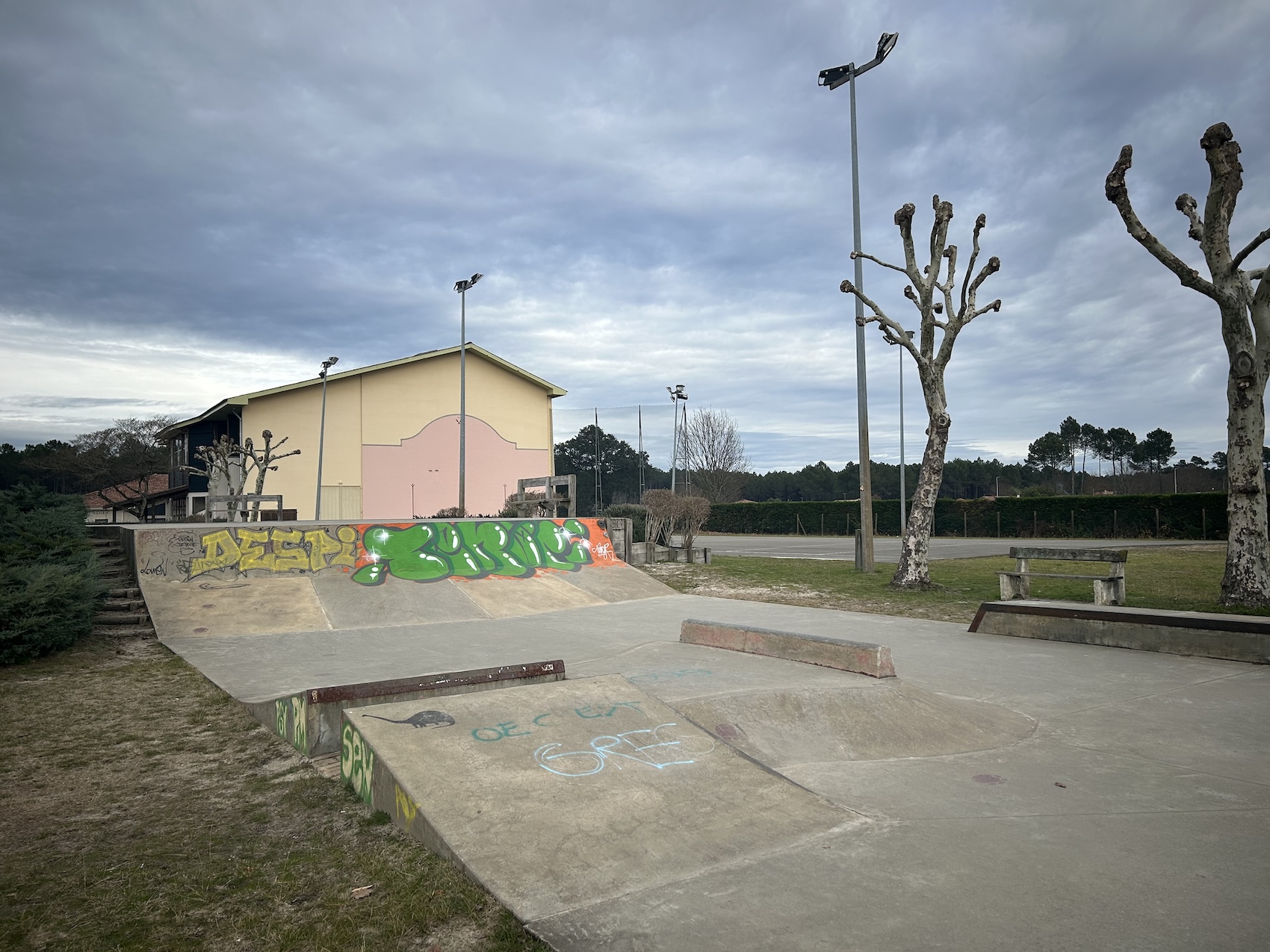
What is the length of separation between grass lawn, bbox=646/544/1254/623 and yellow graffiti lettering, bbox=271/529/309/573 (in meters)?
6.85

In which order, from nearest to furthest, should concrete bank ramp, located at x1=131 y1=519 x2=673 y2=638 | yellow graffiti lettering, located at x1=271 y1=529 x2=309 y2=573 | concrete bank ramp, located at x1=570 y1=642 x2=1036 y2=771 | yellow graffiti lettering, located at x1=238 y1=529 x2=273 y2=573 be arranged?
concrete bank ramp, located at x1=570 y1=642 x2=1036 y2=771
concrete bank ramp, located at x1=131 y1=519 x2=673 y2=638
yellow graffiti lettering, located at x1=238 y1=529 x2=273 y2=573
yellow graffiti lettering, located at x1=271 y1=529 x2=309 y2=573

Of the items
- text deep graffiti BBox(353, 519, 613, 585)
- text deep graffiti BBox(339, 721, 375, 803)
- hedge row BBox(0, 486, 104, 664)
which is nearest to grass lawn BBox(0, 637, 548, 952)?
text deep graffiti BBox(339, 721, 375, 803)

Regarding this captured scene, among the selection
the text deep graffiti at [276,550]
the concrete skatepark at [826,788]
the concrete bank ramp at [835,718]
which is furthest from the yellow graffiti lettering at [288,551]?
the concrete bank ramp at [835,718]

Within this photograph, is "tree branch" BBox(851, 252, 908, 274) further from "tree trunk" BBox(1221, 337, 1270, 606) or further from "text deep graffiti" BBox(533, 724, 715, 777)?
"text deep graffiti" BBox(533, 724, 715, 777)

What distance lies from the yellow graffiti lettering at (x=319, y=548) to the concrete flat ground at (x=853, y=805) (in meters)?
6.41

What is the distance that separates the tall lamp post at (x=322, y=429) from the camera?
3164cm

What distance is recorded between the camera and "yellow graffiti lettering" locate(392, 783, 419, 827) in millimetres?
3580

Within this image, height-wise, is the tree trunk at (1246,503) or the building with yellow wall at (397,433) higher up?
the building with yellow wall at (397,433)

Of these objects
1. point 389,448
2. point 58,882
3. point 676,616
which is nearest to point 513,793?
point 58,882

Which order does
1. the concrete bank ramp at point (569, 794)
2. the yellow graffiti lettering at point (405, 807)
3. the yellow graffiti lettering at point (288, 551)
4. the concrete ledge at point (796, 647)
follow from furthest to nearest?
the yellow graffiti lettering at point (288, 551) < the concrete ledge at point (796, 647) < the yellow graffiti lettering at point (405, 807) < the concrete bank ramp at point (569, 794)

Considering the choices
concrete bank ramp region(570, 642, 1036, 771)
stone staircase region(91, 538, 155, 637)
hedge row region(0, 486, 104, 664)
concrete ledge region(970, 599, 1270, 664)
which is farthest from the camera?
stone staircase region(91, 538, 155, 637)

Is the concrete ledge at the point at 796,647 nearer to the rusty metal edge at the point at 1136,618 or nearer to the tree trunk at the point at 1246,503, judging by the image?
the rusty metal edge at the point at 1136,618

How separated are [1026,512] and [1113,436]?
4133 cm

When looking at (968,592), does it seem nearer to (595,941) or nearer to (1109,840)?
(1109,840)
